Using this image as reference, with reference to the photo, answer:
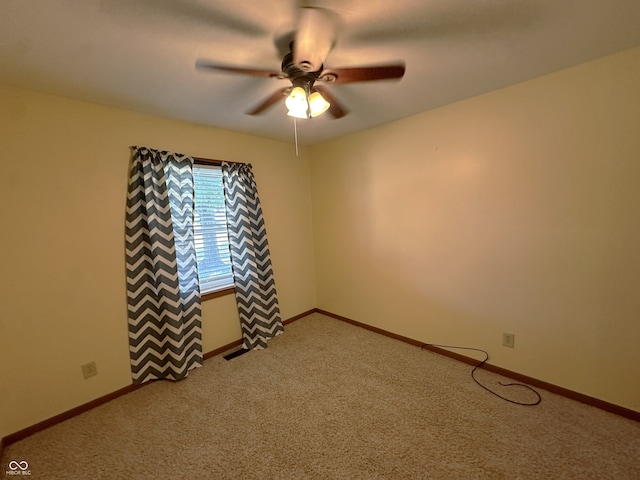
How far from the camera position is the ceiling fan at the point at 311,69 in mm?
1164

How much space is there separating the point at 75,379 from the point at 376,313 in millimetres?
2650

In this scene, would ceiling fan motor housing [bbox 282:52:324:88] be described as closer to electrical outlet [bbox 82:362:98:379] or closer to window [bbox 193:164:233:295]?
window [bbox 193:164:233:295]

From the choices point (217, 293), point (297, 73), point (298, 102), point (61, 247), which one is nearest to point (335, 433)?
point (217, 293)

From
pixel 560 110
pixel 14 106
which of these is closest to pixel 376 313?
pixel 560 110

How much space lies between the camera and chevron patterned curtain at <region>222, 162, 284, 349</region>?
2660 mm

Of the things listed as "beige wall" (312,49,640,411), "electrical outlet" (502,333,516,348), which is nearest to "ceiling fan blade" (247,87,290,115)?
"beige wall" (312,49,640,411)

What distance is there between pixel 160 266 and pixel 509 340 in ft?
9.57

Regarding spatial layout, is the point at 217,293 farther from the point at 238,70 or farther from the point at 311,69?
the point at 311,69

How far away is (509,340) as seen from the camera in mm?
2039

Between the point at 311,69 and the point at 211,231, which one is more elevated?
the point at 311,69

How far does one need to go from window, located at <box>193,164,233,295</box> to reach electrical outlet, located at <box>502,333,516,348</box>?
2546 millimetres

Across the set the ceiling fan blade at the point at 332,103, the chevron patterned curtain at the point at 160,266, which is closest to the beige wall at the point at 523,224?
the ceiling fan blade at the point at 332,103

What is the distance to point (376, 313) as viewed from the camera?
2.92m
